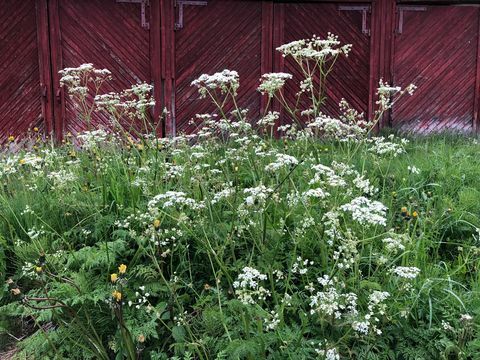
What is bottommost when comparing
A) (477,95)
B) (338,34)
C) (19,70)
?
(477,95)

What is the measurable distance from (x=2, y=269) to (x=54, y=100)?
5101 mm

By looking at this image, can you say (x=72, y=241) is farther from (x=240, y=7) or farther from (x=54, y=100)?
(x=240, y=7)

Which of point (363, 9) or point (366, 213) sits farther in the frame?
point (363, 9)

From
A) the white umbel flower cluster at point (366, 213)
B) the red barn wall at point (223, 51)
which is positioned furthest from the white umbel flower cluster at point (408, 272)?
the red barn wall at point (223, 51)

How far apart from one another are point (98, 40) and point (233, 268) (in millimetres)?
6223

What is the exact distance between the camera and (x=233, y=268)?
2.91 meters

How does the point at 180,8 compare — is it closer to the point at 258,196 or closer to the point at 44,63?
the point at 44,63

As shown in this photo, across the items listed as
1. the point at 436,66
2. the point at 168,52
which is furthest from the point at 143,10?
the point at 436,66

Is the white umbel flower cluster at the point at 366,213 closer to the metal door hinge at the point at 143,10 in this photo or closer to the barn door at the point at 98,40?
the barn door at the point at 98,40

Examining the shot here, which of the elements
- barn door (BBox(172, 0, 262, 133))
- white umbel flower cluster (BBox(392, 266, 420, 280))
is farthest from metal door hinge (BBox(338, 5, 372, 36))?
white umbel flower cluster (BBox(392, 266, 420, 280))

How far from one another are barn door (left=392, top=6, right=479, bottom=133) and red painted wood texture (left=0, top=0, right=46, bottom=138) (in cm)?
562

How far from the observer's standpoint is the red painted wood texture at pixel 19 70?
7.93 meters

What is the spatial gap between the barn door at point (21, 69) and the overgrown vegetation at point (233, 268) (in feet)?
14.1

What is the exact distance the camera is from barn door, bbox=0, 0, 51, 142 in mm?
7938
